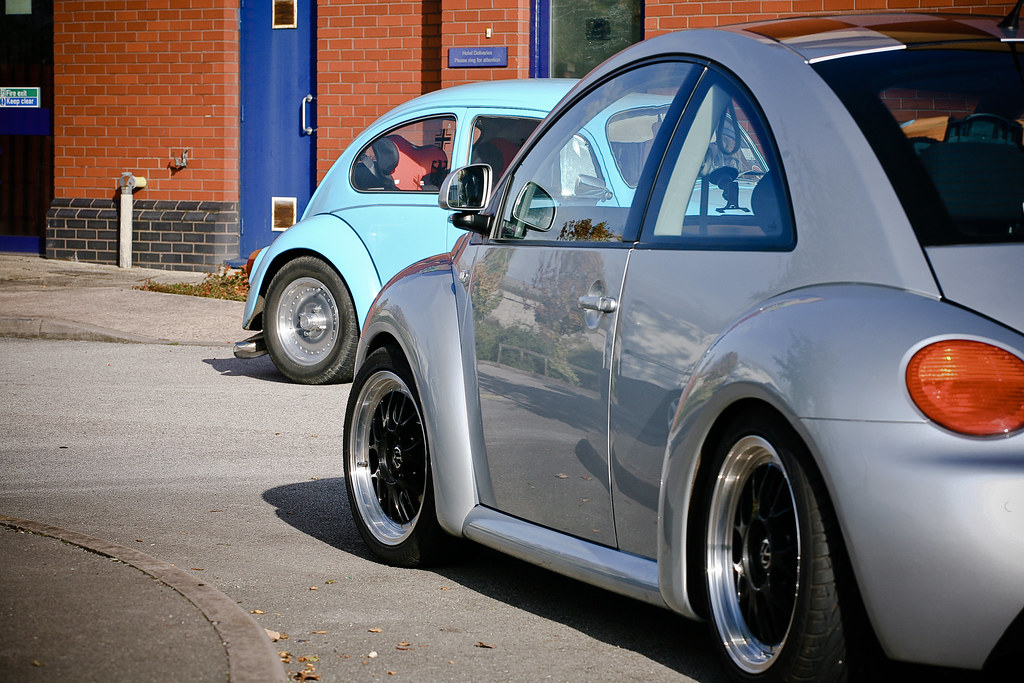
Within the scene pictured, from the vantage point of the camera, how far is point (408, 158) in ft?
32.1

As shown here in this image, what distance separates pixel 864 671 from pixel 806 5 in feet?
37.8

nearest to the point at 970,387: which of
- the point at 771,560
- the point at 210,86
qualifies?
the point at 771,560

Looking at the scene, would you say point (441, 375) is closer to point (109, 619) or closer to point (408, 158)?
point (109, 619)

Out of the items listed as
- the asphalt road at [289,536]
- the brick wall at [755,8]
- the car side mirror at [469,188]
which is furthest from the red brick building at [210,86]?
the car side mirror at [469,188]

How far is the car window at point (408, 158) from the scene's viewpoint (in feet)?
31.5

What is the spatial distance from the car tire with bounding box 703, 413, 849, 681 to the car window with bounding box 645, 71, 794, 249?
49 cm

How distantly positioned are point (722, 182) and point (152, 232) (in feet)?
47.0

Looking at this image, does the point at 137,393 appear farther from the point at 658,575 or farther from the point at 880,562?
the point at 880,562

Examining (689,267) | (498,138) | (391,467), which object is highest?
(498,138)

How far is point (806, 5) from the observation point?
13.7 meters

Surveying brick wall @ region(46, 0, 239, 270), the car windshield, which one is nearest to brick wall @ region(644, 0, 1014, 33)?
brick wall @ region(46, 0, 239, 270)

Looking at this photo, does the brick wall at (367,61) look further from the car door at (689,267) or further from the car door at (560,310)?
the car door at (689,267)

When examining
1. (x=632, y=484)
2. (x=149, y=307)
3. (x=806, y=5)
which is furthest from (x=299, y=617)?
(x=806, y=5)

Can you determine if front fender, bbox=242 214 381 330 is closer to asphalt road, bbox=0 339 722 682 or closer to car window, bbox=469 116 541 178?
asphalt road, bbox=0 339 722 682
